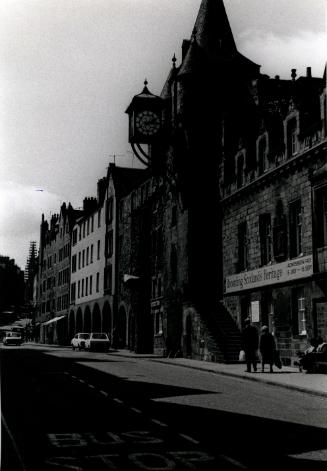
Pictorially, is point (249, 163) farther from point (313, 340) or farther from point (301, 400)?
point (301, 400)

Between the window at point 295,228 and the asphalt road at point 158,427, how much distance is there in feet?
30.3

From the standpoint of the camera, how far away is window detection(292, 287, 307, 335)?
82.5 feet

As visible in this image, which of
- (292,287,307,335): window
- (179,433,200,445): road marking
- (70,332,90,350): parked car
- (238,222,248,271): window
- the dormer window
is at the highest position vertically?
the dormer window

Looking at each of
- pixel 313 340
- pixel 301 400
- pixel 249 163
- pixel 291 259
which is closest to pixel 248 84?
pixel 249 163

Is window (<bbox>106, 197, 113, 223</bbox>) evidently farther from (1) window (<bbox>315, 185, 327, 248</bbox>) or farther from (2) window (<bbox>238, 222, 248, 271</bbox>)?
(1) window (<bbox>315, 185, 327, 248</bbox>)

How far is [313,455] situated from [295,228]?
1877cm

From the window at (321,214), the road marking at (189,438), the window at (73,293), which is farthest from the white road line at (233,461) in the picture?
the window at (73,293)

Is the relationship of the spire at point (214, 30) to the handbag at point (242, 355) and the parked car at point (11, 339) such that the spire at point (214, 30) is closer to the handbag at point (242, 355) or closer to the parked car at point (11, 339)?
the handbag at point (242, 355)

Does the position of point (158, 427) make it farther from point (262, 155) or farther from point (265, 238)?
point (262, 155)

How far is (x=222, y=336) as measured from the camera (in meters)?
30.8

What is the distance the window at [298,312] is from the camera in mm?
25136

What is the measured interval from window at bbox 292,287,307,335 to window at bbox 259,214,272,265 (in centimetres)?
315

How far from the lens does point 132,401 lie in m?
13.5

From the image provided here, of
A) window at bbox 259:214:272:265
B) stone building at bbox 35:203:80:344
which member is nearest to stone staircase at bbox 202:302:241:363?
window at bbox 259:214:272:265
